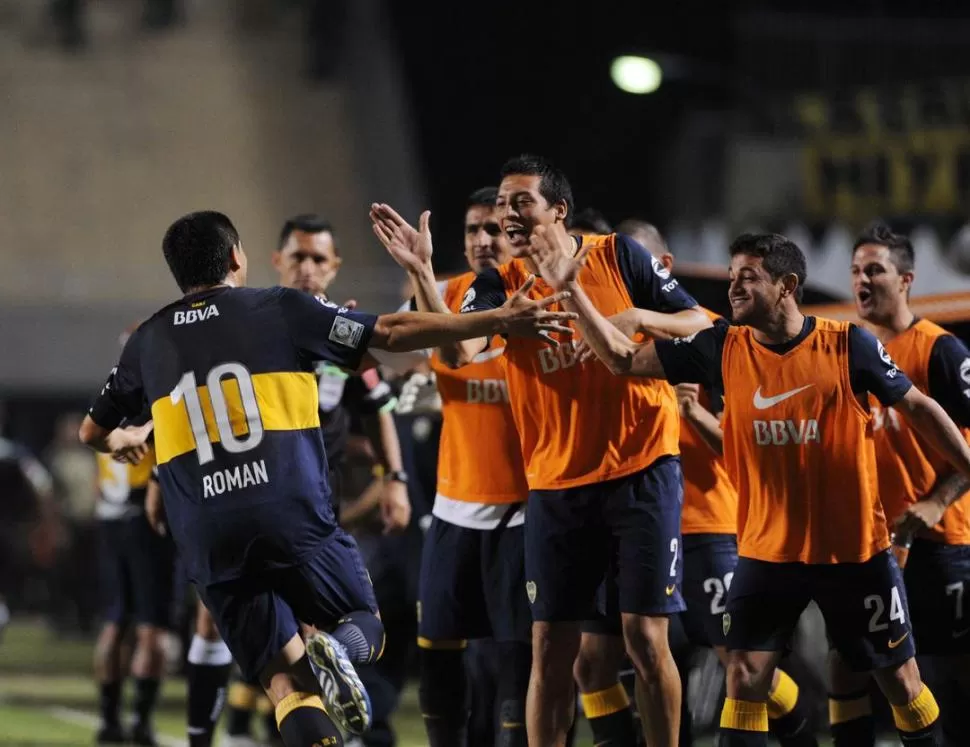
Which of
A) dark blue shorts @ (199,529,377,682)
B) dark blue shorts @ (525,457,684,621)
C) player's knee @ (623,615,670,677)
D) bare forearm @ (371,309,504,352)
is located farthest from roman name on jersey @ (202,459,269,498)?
player's knee @ (623,615,670,677)

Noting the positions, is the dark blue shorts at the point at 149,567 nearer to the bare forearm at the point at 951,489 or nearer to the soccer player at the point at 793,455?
the soccer player at the point at 793,455

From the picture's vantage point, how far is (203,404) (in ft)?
20.2

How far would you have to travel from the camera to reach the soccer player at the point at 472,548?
24.5ft

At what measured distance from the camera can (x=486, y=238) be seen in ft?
26.2

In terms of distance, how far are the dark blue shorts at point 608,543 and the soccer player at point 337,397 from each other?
5.44 feet

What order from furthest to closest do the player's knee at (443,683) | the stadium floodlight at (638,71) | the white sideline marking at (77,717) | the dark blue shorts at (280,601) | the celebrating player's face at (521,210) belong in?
the stadium floodlight at (638,71) → the white sideline marking at (77,717) → the player's knee at (443,683) → the celebrating player's face at (521,210) → the dark blue shorts at (280,601)

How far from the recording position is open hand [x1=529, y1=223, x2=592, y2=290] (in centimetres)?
635

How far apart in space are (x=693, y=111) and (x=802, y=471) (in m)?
18.7

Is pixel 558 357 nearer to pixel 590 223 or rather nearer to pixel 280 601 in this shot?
pixel 280 601

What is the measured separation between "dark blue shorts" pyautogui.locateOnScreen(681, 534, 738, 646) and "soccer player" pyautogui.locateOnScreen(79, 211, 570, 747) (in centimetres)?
200

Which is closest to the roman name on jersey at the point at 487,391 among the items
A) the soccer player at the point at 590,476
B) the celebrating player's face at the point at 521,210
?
the soccer player at the point at 590,476

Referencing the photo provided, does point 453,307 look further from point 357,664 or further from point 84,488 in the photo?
point 84,488

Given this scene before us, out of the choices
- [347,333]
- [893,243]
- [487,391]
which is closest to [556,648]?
[487,391]

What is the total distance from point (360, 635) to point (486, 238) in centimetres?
251
